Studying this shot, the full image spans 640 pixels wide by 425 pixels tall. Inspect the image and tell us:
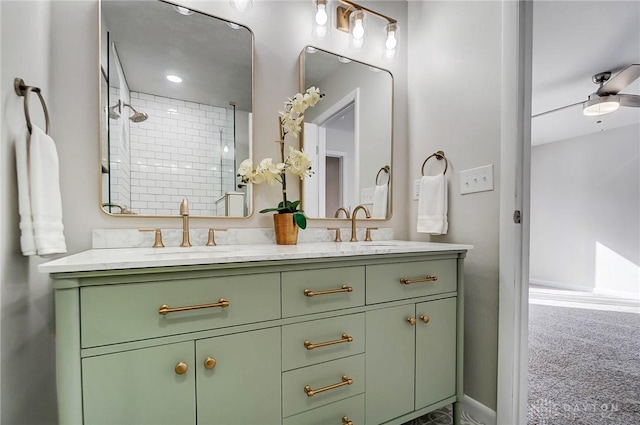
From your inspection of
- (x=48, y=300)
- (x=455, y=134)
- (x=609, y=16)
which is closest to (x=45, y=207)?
(x=48, y=300)

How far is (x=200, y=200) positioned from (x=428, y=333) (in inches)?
47.5

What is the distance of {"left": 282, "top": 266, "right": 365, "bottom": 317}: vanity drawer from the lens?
3.26 ft

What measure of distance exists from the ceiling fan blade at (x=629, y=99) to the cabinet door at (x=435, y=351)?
301cm

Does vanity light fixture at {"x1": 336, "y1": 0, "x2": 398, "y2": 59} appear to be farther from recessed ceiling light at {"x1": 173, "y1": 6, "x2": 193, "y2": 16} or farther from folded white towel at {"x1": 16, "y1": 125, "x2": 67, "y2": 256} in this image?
folded white towel at {"x1": 16, "y1": 125, "x2": 67, "y2": 256}

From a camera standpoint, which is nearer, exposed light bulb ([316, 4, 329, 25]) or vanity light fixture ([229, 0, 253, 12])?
vanity light fixture ([229, 0, 253, 12])

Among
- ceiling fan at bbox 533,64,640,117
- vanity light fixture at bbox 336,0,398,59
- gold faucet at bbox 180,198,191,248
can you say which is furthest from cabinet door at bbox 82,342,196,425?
ceiling fan at bbox 533,64,640,117

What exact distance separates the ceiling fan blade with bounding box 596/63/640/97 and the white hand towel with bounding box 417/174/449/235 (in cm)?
214

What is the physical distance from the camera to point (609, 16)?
200cm

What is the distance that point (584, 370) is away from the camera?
192 centimetres

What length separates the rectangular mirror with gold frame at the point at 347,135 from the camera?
1688 millimetres

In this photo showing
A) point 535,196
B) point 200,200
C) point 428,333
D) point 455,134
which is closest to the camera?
point 428,333

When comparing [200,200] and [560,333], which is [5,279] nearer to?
[200,200]

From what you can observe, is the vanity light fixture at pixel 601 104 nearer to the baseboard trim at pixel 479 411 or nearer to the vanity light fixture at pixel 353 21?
the vanity light fixture at pixel 353 21

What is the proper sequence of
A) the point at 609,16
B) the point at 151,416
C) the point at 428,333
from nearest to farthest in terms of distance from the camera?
the point at 151,416 → the point at 428,333 → the point at 609,16
